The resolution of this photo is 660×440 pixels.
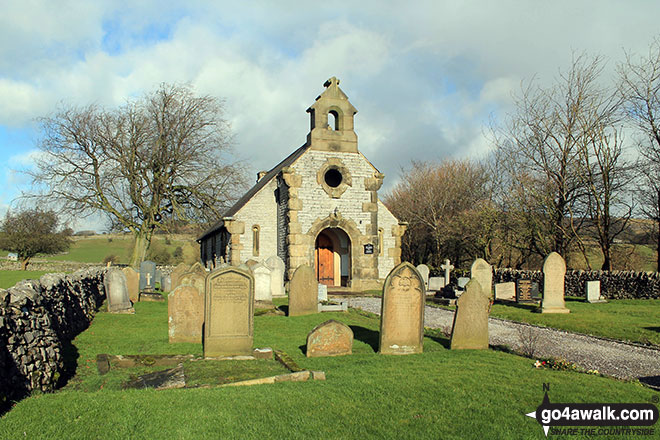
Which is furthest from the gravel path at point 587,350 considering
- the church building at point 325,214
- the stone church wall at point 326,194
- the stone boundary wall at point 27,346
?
the stone church wall at point 326,194

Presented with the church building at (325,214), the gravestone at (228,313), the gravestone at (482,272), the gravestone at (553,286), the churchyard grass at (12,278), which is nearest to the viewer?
the gravestone at (228,313)

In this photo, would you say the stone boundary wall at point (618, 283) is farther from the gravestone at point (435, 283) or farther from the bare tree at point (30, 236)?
the bare tree at point (30, 236)

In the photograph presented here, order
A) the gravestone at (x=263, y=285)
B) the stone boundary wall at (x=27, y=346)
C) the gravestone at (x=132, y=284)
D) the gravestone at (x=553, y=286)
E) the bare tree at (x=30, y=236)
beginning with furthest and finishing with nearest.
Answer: the bare tree at (x=30, y=236) < the gravestone at (x=132, y=284) < the gravestone at (x=263, y=285) < the gravestone at (x=553, y=286) < the stone boundary wall at (x=27, y=346)

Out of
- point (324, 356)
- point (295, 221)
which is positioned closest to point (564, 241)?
point (295, 221)

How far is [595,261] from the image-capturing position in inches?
1518

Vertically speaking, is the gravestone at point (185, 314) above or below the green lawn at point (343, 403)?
above

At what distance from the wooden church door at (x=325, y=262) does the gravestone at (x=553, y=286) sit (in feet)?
37.1

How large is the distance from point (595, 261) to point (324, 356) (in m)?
36.5

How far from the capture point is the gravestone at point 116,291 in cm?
1401

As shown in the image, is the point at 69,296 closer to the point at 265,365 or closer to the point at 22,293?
the point at 22,293

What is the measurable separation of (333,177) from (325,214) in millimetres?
2317

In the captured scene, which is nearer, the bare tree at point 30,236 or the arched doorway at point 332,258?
the arched doorway at point 332,258

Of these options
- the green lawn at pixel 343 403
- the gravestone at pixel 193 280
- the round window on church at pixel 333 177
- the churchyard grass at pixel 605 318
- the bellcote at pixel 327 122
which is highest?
the bellcote at pixel 327 122

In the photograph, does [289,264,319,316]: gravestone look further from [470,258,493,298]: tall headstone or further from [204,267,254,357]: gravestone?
[470,258,493,298]: tall headstone
